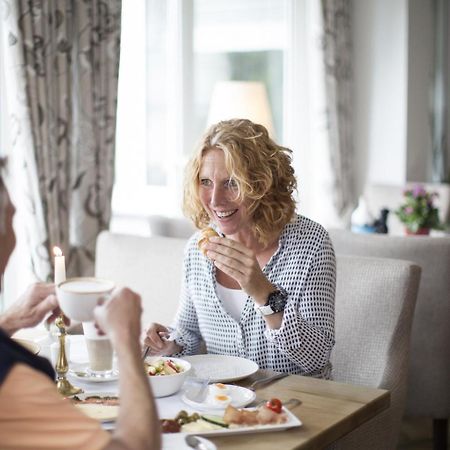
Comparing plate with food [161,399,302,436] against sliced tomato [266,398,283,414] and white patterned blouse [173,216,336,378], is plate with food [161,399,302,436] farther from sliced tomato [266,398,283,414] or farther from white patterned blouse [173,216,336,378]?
white patterned blouse [173,216,336,378]

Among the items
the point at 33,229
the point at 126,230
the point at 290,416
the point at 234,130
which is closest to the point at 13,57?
the point at 33,229

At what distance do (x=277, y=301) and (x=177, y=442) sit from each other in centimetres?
69

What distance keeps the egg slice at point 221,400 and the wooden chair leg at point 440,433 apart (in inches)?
67.4

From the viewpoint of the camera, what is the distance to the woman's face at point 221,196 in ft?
8.05

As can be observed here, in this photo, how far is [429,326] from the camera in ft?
10.4

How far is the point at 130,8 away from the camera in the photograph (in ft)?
15.4

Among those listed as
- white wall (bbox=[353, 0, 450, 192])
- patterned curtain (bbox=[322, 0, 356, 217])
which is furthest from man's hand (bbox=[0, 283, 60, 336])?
white wall (bbox=[353, 0, 450, 192])

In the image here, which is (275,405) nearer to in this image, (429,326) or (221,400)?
(221,400)

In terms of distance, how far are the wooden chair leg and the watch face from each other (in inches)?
54.9

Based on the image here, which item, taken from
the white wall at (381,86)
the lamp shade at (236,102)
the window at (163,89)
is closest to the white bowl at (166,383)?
the lamp shade at (236,102)

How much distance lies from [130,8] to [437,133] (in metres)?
2.81

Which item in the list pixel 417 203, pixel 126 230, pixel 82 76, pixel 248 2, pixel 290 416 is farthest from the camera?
pixel 248 2

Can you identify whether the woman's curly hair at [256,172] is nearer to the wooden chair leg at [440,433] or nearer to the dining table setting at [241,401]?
the dining table setting at [241,401]

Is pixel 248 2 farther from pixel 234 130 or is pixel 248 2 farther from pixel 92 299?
pixel 92 299
